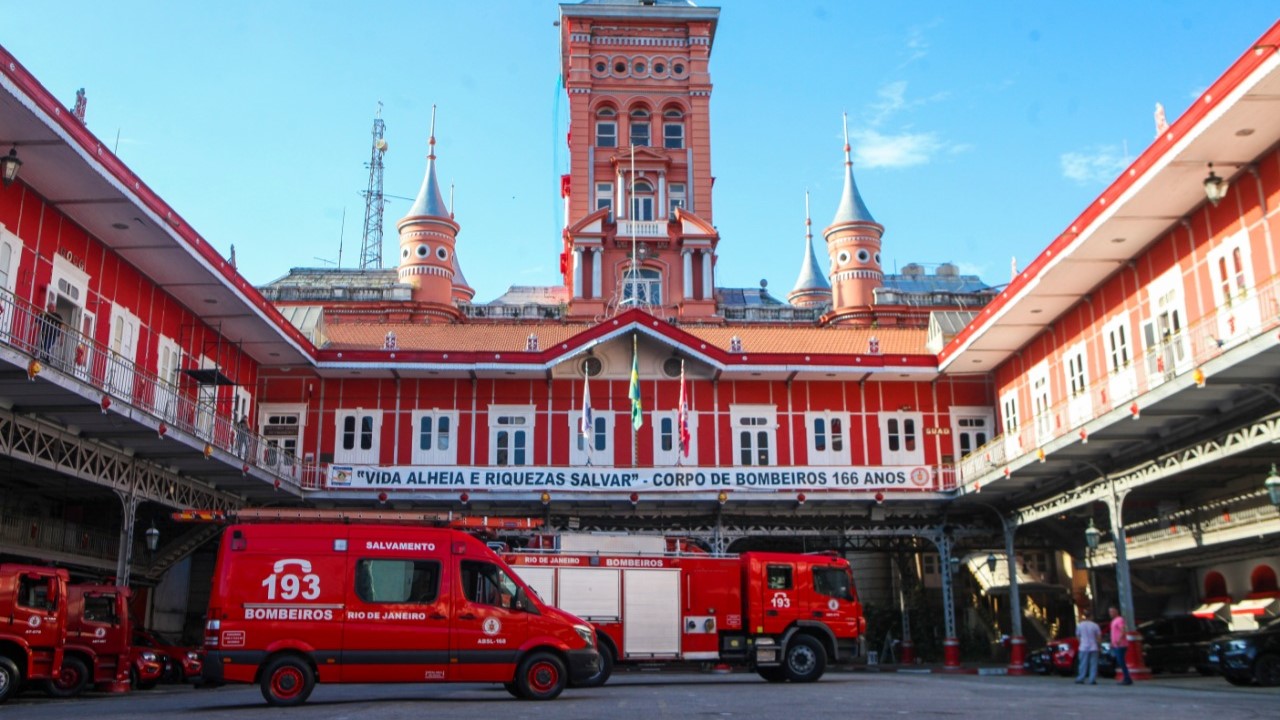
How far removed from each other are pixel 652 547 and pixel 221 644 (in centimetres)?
1040

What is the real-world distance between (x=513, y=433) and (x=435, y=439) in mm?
2699

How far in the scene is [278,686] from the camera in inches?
658

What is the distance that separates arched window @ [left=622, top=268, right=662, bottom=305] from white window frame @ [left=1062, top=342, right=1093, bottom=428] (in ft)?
80.0

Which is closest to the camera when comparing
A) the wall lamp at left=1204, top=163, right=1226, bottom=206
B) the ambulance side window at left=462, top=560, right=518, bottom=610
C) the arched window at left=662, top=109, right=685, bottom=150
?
the ambulance side window at left=462, top=560, right=518, bottom=610

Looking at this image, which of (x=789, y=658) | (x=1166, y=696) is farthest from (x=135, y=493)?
(x=1166, y=696)

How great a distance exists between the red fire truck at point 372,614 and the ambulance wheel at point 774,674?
255 inches

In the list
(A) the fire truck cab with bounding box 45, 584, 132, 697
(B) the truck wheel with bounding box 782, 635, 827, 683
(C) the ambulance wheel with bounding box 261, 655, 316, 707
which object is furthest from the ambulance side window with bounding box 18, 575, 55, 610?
(B) the truck wheel with bounding box 782, 635, 827, 683

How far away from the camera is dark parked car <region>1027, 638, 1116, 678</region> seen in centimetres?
2731

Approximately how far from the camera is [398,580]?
17562 millimetres

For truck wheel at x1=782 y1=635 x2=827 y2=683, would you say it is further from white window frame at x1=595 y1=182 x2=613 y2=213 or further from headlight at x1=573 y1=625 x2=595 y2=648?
white window frame at x1=595 y1=182 x2=613 y2=213

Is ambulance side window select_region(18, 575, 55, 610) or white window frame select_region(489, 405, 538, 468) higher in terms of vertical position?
white window frame select_region(489, 405, 538, 468)

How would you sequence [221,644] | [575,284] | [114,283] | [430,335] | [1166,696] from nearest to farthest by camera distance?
[221,644] → [1166,696] → [114,283] → [430,335] → [575,284]

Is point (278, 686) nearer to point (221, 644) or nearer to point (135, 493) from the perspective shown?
point (221, 644)

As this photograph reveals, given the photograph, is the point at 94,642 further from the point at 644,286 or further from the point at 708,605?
the point at 644,286
